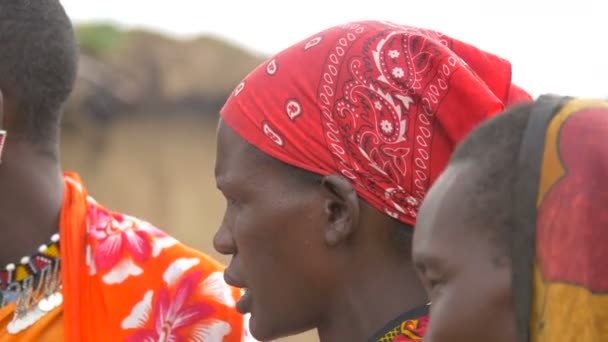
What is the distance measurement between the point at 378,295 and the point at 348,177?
289mm

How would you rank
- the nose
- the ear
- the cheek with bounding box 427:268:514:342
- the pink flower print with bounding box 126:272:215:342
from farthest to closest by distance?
the pink flower print with bounding box 126:272:215:342, the nose, the ear, the cheek with bounding box 427:268:514:342

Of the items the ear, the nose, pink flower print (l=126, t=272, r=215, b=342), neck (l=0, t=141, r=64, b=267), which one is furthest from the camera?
neck (l=0, t=141, r=64, b=267)

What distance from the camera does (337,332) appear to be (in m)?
2.72

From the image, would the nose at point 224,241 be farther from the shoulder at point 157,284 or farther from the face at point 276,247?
the shoulder at point 157,284

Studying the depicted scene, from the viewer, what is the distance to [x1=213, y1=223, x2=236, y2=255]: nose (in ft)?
9.09

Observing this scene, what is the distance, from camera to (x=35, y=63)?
345 cm

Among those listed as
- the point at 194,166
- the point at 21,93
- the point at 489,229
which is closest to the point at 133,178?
the point at 194,166

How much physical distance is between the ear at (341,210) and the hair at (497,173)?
740 millimetres

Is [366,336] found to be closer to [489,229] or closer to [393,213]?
[393,213]

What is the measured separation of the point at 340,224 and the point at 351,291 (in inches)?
6.4

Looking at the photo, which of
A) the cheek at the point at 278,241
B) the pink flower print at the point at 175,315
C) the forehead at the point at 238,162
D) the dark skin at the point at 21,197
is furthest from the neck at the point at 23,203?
the cheek at the point at 278,241

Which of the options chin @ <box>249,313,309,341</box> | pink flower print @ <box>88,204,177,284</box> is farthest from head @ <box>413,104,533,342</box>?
pink flower print @ <box>88,204,177,284</box>

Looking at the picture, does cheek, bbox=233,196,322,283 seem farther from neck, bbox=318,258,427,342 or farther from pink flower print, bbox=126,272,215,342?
pink flower print, bbox=126,272,215,342

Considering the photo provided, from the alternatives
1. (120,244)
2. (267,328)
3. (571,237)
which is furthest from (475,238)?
(120,244)
